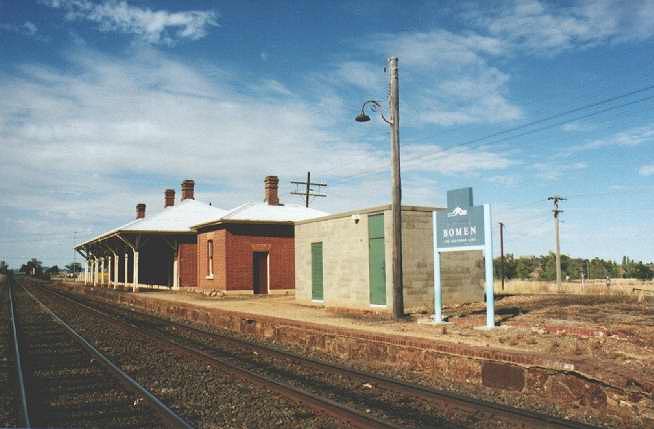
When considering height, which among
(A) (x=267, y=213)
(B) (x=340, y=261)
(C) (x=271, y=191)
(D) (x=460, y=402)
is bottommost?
(D) (x=460, y=402)

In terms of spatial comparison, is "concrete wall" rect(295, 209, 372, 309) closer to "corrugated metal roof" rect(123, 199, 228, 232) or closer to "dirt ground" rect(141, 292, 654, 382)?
"dirt ground" rect(141, 292, 654, 382)

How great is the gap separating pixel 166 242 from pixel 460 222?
78.2ft

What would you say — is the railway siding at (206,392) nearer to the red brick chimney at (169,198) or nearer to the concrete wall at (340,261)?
the concrete wall at (340,261)

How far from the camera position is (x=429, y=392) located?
707 cm

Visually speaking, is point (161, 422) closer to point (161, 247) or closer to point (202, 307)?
point (202, 307)

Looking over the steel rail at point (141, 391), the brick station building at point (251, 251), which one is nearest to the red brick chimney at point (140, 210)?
the brick station building at point (251, 251)

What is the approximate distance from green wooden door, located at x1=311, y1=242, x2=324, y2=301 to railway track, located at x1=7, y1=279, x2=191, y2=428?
26.5ft

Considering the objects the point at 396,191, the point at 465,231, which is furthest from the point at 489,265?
the point at 396,191

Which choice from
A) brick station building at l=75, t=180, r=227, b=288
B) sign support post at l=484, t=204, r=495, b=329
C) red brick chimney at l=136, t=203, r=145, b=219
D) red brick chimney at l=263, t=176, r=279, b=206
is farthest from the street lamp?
red brick chimney at l=136, t=203, r=145, b=219

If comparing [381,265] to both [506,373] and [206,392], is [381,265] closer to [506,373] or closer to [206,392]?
[506,373]

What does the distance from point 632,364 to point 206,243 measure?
2421cm

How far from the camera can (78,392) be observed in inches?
301

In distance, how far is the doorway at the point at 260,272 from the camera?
26.6 meters

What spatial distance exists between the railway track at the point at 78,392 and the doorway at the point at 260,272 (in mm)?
14026
